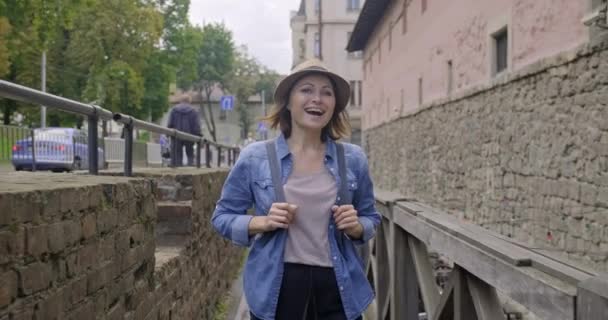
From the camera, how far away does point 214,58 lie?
6906 cm

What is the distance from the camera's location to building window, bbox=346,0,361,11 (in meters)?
48.9

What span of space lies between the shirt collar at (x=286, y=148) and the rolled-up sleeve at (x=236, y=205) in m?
0.13

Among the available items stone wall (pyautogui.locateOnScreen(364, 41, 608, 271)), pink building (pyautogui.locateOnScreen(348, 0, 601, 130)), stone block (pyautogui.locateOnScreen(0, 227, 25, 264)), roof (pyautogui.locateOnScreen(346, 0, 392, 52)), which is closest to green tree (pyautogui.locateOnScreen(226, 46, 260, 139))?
roof (pyautogui.locateOnScreen(346, 0, 392, 52))

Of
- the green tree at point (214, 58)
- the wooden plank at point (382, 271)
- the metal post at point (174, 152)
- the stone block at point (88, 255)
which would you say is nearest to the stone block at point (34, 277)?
the stone block at point (88, 255)

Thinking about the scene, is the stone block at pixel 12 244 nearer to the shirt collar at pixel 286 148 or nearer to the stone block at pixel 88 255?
the stone block at pixel 88 255

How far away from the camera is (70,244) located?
2.57 metres

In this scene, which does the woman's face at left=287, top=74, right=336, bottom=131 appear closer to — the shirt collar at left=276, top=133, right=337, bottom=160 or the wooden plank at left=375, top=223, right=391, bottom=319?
the shirt collar at left=276, top=133, right=337, bottom=160

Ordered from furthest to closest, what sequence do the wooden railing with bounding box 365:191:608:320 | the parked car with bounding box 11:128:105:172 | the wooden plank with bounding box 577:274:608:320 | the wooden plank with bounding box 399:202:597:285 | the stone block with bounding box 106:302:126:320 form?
the parked car with bounding box 11:128:105:172
the stone block with bounding box 106:302:126:320
the wooden plank with bounding box 399:202:597:285
the wooden railing with bounding box 365:191:608:320
the wooden plank with bounding box 577:274:608:320

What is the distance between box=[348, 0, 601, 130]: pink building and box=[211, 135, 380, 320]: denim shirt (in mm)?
6582

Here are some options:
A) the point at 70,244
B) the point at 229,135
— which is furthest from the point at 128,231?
the point at 229,135

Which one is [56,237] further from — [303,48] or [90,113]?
[303,48]

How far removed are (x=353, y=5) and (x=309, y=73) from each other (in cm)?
4740

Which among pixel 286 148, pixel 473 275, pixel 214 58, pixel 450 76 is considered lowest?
A: pixel 473 275

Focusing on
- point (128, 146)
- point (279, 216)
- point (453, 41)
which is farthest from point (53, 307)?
point (453, 41)
